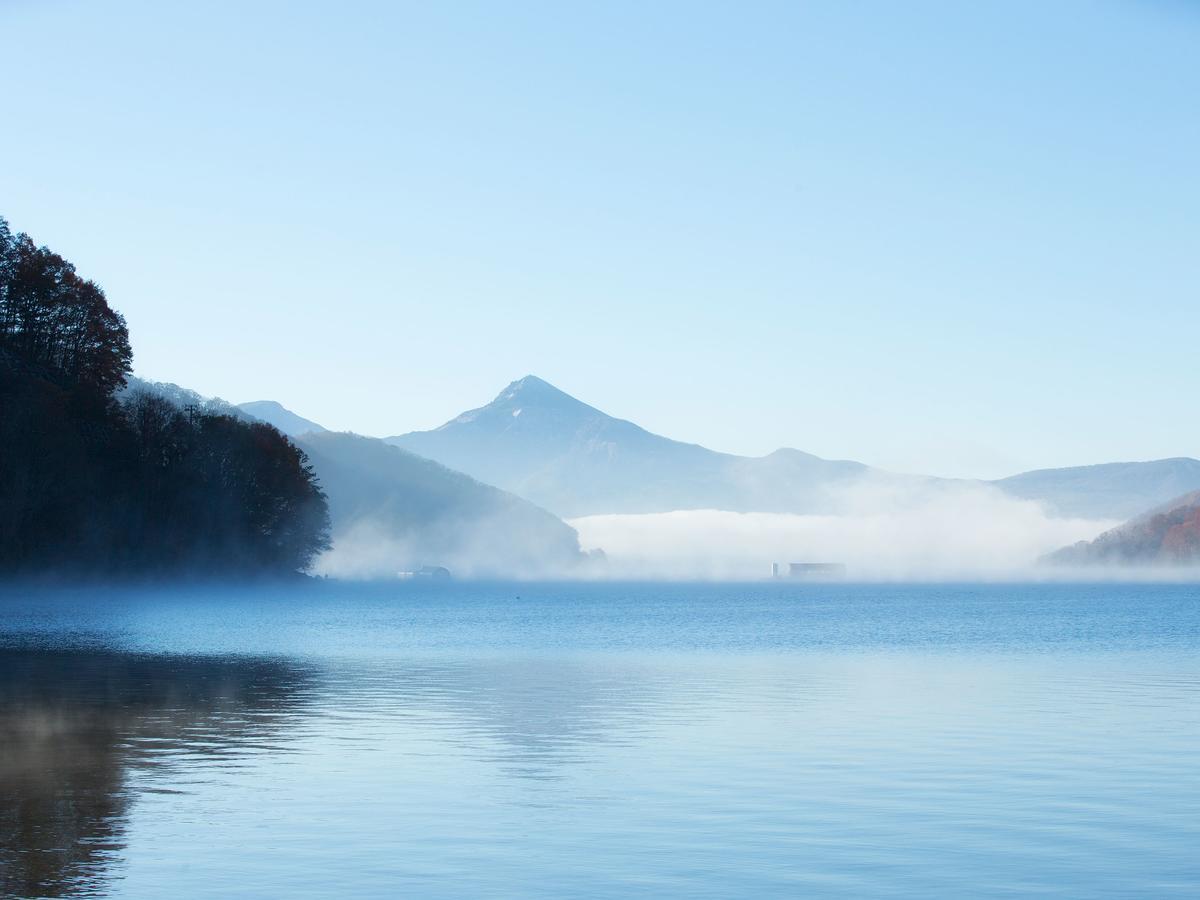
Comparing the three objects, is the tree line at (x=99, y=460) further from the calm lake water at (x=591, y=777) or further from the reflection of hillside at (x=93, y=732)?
the reflection of hillside at (x=93, y=732)

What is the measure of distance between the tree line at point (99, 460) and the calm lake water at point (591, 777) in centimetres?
7031

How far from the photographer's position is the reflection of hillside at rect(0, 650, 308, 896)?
19.8 m

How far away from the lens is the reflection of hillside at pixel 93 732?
19.8 metres

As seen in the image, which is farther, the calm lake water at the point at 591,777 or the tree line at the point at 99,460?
the tree line at the point at 99,460

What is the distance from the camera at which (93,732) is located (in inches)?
1313

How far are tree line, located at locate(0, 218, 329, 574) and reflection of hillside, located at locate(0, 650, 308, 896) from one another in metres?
72.2

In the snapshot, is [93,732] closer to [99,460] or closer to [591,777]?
[591,777]

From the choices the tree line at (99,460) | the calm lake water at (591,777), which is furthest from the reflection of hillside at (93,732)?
the tree line at (99,460)

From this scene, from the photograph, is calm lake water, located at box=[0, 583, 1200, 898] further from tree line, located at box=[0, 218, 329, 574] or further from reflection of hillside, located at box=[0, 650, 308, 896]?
tree line, located at box=[0, 218, 329, 574]

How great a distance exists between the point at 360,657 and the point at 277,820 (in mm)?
43672

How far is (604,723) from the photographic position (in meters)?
37.0

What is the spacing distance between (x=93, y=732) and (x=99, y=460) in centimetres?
11353

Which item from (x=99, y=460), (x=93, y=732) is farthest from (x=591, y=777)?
(x=99, y=460)

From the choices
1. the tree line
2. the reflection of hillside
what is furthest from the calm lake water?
the tree line
